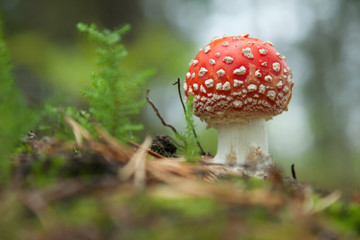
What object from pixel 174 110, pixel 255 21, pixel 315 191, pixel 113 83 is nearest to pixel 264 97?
pixel 315 191

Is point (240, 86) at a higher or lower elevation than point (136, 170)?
higher

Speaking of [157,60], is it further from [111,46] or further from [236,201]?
[236,201]

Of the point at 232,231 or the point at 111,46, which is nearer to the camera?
the point at 232,231

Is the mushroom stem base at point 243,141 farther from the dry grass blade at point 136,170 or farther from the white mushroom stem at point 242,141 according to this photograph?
the dry grass blade at point 136,170

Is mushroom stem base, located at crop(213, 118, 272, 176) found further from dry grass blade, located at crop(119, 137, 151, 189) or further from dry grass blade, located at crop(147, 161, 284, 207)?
dry grass blade, located at crop(147, 161, 284, 207)

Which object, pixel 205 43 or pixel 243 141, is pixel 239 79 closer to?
pixel 243 141

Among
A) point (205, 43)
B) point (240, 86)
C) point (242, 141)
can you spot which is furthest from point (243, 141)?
point (205, 43)

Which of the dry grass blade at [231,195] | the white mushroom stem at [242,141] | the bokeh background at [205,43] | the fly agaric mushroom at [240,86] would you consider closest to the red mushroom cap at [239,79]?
the fly agaric mushroom at [240,86]
